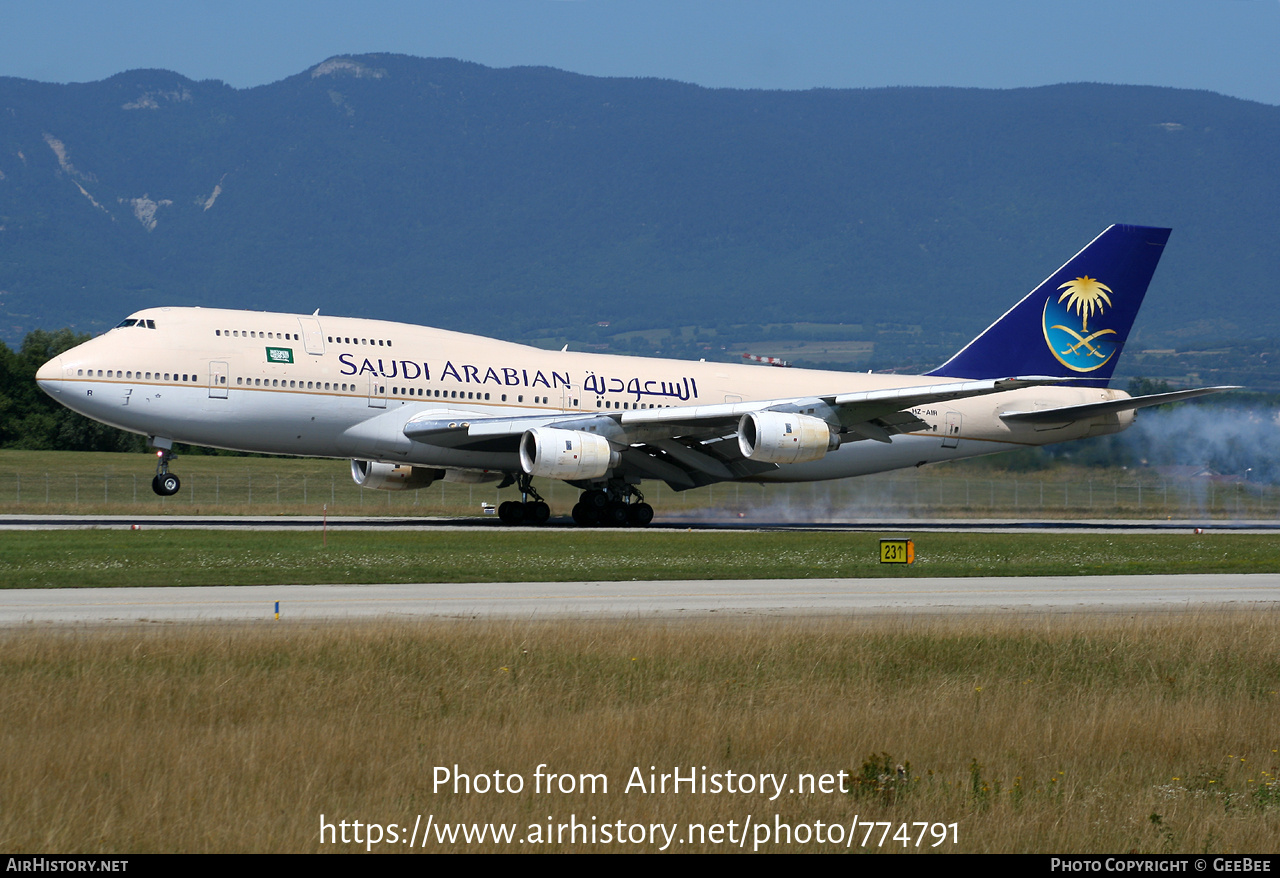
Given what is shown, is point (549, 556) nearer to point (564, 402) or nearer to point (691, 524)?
point (564, 402)

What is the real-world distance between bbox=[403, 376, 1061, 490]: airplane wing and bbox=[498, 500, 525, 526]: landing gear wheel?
2.59 m

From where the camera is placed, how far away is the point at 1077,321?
47.9 m

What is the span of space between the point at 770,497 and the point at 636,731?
4006 centimetres

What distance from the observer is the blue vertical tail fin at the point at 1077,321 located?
157 feet

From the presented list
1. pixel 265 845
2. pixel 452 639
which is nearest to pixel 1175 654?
pixel 452 639

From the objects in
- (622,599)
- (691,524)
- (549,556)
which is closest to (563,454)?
(549,556)

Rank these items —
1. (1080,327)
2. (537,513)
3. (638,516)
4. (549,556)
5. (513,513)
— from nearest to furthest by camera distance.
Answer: (549,556), (638,516), (513,513), (537,513), (1080,327)

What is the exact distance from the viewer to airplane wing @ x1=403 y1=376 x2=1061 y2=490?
3969cm

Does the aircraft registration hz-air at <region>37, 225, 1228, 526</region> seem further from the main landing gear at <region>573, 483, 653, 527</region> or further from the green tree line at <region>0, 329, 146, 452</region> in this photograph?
the green tree line at <region>0, 329, 146, 452</region>

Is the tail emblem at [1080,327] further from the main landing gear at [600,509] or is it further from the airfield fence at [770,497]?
the main landing gear at [600,509]

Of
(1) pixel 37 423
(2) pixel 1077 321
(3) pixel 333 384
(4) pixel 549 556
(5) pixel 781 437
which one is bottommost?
(4) pixel 549 556

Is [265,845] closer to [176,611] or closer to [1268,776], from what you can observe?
[1268,776]

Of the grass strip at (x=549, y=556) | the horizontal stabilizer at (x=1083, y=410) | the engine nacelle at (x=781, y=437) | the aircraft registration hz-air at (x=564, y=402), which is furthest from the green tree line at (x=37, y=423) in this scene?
the horizontal stabilizer at (x=1083, y=410)

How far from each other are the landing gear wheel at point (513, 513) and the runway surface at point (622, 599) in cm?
1665
